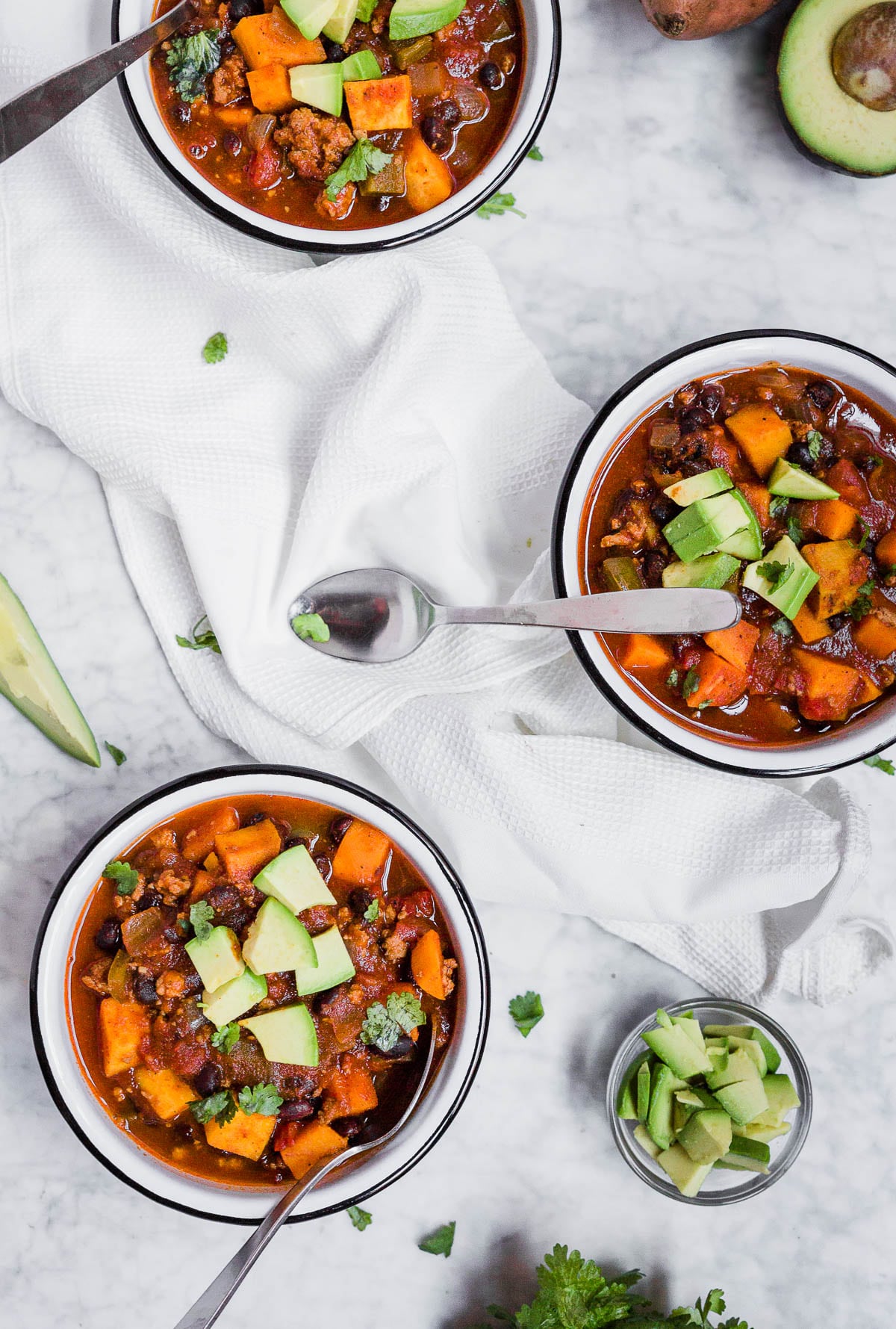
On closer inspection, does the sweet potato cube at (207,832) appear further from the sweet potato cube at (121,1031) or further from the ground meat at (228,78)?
the ground meat at (228,78)

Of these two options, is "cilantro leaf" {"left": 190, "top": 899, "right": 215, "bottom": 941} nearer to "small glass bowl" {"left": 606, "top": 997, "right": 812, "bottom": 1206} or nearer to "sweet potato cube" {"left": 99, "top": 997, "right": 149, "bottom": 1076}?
"sweet potato cube" {"left": 99, "top": 997, "right": 149, "bottom": 1076}

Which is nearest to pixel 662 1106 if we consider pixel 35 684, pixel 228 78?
pixel 35 684

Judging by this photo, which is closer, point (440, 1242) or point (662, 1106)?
point (662, 1106)

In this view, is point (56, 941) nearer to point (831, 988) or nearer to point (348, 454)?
point (348, 454)

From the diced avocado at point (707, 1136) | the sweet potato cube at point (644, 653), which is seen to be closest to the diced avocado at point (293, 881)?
the sweet potato cube at point (644, 653)

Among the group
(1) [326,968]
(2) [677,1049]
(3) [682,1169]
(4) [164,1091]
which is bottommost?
(3) [682,1169]

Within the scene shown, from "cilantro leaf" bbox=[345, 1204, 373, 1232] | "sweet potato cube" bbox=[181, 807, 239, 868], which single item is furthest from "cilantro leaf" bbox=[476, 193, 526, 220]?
"cilantro leaf" bbox=[345, 1204, 373, 1232]

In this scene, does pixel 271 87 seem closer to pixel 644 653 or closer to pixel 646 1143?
pixel 644 653
